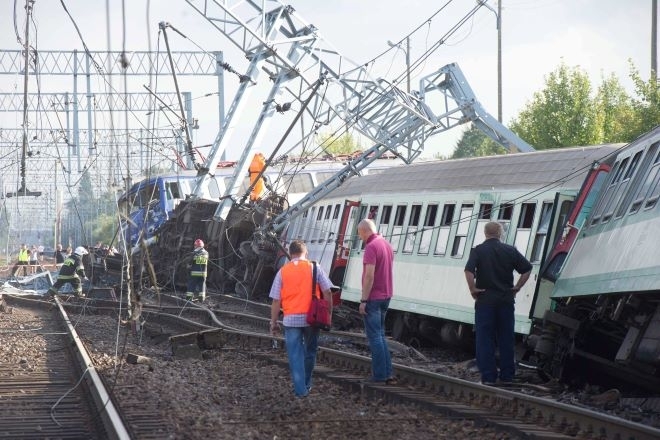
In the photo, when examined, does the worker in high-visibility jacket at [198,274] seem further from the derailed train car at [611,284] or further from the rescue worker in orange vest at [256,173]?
the derailed train car at [611,284]

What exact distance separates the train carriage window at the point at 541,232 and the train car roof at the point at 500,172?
1.18 feet

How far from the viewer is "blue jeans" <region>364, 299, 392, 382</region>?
1290 centimetres

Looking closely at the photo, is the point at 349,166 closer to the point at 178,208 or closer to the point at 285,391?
the point at 178,208

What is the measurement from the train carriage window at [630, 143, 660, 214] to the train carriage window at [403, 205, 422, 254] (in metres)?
9.34

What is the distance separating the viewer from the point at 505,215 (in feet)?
58.3

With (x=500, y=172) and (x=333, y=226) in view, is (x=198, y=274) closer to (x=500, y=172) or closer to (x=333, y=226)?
(x=333, y=226)

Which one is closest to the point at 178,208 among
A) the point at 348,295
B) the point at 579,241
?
the point at 348,295

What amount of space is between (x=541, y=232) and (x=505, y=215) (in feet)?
4.67

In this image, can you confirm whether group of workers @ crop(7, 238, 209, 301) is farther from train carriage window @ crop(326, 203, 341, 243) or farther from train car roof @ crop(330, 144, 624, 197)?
train car roof @ crop(330, 144, 624, 197)

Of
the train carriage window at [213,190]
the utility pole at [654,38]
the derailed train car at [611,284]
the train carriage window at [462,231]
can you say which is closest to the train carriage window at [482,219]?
the train carriage window at [462,231]

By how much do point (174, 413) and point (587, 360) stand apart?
552 cm

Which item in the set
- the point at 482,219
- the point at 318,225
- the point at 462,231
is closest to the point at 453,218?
the point at 462,231

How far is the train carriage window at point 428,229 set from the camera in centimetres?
2050

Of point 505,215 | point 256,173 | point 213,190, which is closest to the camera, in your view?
point 505,215
